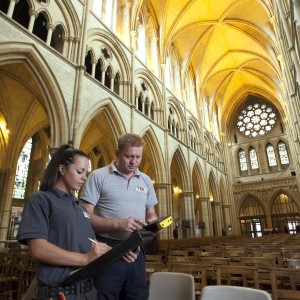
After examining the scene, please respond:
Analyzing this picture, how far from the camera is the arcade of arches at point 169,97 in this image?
30.9 feet

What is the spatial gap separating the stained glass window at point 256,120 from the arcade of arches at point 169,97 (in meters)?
0.13

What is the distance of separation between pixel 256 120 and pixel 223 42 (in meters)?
11.6

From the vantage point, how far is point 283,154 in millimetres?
28219

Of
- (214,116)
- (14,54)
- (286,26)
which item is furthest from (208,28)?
(14,54)

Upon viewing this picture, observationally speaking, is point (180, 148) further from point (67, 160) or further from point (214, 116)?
point (67, 160)

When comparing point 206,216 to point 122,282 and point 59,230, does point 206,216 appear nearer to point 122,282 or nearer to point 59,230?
point 122,282

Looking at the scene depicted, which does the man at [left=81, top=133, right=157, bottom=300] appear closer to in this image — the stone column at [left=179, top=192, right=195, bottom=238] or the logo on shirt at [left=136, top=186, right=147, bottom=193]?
the logo on shirt at [left=136, top=186, right=147, bottom=193]

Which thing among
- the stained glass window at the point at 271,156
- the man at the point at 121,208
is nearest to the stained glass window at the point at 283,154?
the stained glass window at the point at 271,156

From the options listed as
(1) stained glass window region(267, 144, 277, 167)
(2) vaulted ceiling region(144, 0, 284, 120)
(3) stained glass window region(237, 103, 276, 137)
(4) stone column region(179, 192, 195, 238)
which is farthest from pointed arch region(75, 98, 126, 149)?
(3) stained glass window region(237, 103, 276, 137)

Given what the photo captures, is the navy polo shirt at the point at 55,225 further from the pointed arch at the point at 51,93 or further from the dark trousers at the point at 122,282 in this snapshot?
the pointed arch at the point at 51,93

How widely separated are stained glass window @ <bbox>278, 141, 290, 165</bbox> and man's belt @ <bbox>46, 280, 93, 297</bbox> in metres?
30.3

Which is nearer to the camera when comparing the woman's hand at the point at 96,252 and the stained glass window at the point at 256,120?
the woman's hand at the point at 96,252

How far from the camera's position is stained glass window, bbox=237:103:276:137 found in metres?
30.2

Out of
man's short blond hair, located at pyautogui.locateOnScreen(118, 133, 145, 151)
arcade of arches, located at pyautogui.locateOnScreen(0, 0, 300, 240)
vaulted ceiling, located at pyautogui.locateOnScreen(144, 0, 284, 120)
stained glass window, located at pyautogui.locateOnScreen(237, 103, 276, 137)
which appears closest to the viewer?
man's short blond hair, located at pyautogui.locateOnScreen(118, 133, 145, 151)
